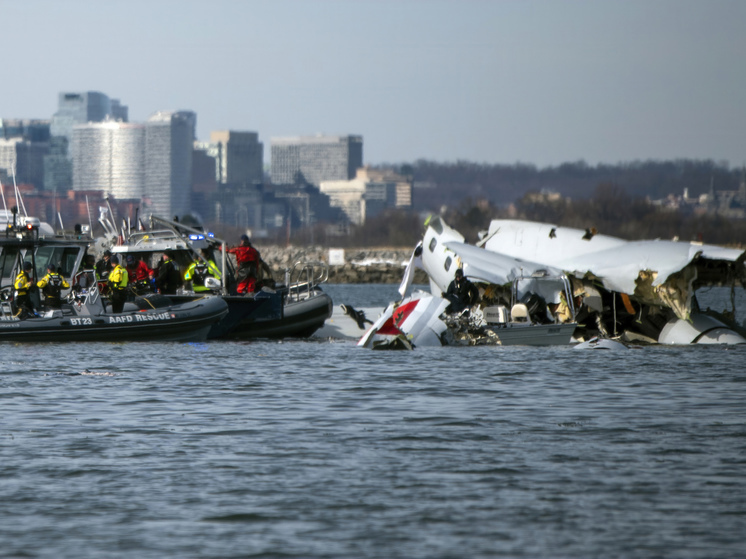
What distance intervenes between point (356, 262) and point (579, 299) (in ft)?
299

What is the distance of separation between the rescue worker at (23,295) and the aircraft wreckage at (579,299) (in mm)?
7180

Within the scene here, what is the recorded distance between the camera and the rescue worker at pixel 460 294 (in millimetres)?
24281

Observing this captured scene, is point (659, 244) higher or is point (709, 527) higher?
point (659, 244)

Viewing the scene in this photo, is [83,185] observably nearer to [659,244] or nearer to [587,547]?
[659,244]

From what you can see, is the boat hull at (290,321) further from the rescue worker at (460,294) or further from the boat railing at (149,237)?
the rescue worker at (460,294)

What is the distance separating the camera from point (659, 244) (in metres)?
24.7

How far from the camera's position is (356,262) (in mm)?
115750

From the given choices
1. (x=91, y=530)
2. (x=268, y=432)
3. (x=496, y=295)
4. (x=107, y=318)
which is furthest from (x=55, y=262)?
(x=91, y=530)

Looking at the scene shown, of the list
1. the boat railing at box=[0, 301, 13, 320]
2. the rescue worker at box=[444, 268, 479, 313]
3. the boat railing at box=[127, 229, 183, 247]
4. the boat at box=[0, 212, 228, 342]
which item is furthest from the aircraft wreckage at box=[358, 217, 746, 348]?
the boat railing at box=[0, 301, 13, 320]

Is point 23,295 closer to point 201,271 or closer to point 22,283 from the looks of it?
point 22,283

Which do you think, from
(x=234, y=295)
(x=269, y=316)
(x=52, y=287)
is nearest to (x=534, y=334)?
(x=269, y=316)

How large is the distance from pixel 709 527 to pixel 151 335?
15.9 metres

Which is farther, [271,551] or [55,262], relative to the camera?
[55,262]

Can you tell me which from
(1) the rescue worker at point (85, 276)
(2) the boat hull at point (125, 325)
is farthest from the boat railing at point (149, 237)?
(2) the boat hull at point (125, 325)
